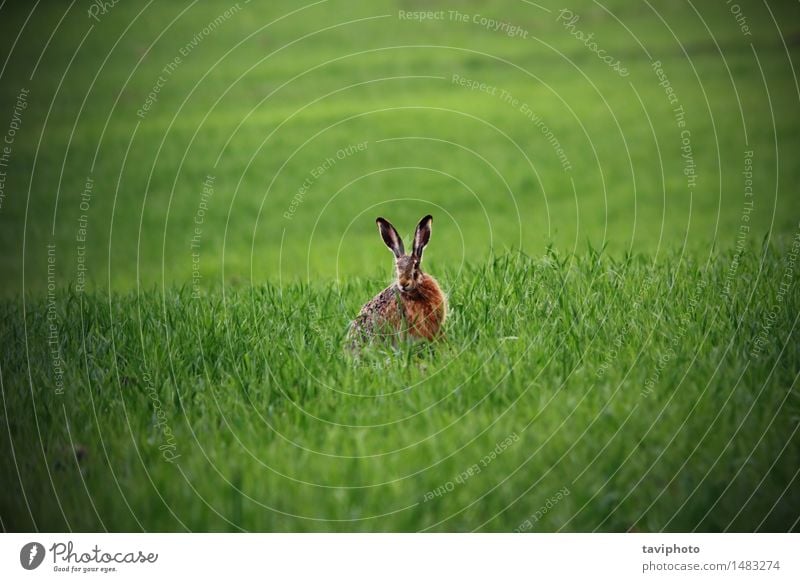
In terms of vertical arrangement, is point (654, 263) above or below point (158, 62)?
below

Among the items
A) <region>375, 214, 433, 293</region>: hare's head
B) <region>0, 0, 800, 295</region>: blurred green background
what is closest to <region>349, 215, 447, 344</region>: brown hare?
<region>375, 214, 433, 293</region>: hare's head

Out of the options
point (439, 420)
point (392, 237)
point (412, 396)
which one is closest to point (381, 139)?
point (392, 237)

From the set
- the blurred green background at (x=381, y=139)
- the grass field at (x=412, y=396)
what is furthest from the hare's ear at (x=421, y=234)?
the blurred green background at (x=381, y=139)

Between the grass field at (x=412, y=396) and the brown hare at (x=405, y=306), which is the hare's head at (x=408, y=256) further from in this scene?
the grass field at (x=412, y=396)

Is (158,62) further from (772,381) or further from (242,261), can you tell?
(772,381)

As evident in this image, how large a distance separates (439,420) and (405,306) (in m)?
0.94

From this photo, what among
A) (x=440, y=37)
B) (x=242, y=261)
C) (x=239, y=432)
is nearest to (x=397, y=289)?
(x=239, y=432)

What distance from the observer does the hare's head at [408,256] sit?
186 inches

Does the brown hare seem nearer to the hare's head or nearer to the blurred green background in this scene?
the hare's head

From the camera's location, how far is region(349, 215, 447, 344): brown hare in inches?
187

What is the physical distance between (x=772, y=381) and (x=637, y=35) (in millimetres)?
15342

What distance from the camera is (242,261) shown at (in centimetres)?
1223

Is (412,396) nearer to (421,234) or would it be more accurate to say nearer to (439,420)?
(439,420)

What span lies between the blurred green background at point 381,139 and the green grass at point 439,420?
5086 mm
